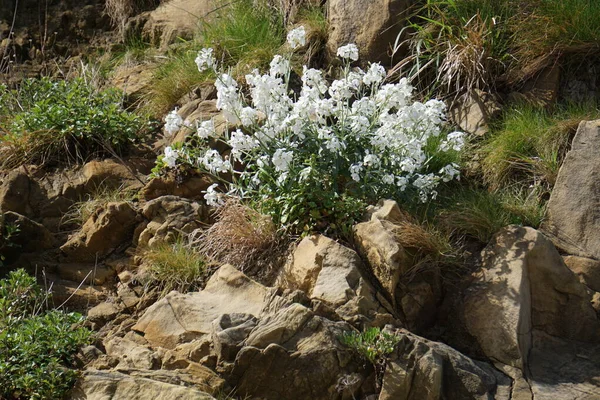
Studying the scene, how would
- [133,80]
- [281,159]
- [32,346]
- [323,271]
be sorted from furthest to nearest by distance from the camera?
[133,80], [281,159], [323,271], [32,346]

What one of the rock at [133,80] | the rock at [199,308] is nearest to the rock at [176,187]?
the rock at [199,308]

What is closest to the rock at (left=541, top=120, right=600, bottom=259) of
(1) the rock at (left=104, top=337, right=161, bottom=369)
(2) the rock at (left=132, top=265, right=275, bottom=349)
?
(2) the rock at (left=132, top=265, right=275, bottom=349)

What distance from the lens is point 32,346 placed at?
482cm

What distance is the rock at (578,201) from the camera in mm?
6176

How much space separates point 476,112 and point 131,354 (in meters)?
3.71

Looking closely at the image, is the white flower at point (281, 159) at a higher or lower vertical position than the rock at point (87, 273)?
higher

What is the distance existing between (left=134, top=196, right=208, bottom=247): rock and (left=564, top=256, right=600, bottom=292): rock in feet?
8.76

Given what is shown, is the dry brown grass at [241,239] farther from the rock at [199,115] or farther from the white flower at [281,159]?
the rock at [199,115]

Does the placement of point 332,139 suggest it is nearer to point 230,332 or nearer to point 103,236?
point 230,332

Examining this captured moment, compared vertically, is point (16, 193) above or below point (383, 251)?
below

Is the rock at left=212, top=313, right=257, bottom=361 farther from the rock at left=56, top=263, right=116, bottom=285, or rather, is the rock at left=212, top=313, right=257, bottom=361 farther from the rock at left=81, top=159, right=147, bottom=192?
the rock at left=81, top=159, right=147, bottom=192

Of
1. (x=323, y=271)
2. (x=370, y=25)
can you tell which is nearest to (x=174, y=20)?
(x=370, y=25)

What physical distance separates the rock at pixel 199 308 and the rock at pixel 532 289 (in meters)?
1.35

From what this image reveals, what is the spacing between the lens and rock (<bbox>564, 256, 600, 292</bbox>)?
5.97 metres
